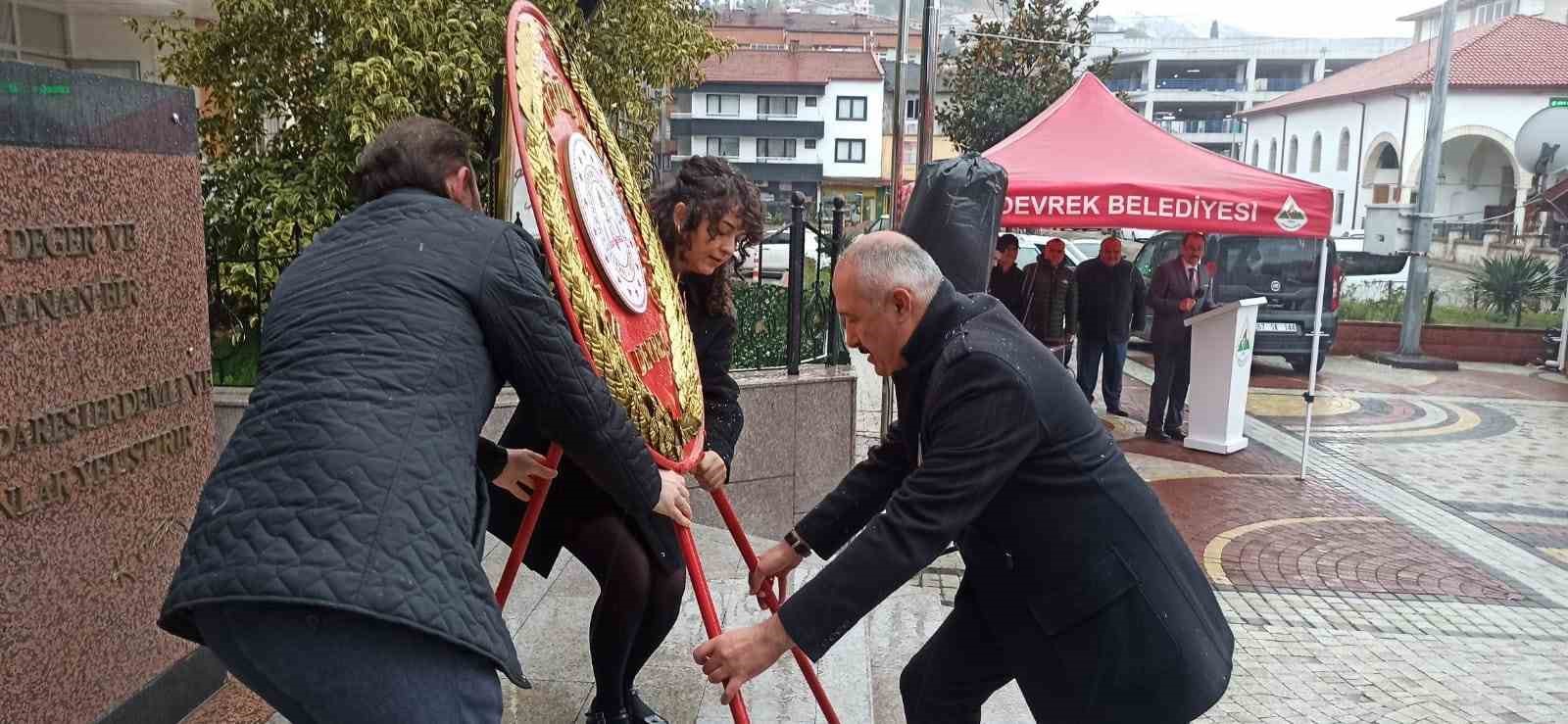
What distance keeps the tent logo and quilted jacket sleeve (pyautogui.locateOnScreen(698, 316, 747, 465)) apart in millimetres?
5989

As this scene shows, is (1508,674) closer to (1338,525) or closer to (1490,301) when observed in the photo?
(1338,525)

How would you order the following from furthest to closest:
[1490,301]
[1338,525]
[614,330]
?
1. [1490,301]
2. [1338,525]
3. [614,330]

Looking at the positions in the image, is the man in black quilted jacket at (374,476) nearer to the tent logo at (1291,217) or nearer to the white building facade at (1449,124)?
the tent logo at (1291,217)

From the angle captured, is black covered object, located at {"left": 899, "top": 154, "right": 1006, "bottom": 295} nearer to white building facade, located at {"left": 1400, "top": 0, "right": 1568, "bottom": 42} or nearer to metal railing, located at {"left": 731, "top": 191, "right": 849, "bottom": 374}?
metal railing, located at {"left": 731, "top": 191, "right": 849, "bottom": 374}

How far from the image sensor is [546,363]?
6.53 ft

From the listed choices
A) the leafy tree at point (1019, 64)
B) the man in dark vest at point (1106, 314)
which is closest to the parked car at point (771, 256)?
the man in dark vest at point (1106, 314)

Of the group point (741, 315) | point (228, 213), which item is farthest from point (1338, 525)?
point (228, 213)

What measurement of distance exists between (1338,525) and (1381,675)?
2.72m

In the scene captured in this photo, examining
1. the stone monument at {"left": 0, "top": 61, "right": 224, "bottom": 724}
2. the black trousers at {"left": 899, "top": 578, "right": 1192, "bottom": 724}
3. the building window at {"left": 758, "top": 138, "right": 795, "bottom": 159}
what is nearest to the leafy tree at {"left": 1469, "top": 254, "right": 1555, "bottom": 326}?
the black trousers at {"left": 899, "top": 578, "right": 1192, "bottom": 724}

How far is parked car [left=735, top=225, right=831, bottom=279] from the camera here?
426cm

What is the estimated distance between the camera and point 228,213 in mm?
6367

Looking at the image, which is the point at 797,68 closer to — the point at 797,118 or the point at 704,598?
the point at 797,118

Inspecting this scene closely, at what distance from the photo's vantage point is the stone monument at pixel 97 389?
8.38ft

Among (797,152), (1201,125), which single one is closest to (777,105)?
(797,152)
